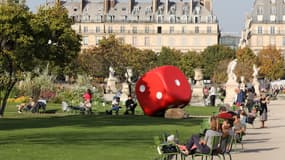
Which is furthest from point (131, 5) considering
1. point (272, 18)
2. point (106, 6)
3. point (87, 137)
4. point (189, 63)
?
point (87, 137)

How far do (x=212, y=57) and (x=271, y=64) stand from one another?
10414 millimetres

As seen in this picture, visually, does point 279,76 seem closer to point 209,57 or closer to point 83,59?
point 209,57

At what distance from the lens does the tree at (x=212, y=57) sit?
132m

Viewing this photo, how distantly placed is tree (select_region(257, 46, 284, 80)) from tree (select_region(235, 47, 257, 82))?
5.80 feet

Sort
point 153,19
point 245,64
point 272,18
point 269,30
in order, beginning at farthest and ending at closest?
point 153,19, point 269,30, point 272,18, point 245,64

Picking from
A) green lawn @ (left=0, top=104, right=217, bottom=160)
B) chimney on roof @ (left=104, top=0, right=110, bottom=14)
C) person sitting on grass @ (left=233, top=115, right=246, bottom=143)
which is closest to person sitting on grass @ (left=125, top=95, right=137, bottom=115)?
green lawn @ (left=0, top=104, right=217, bottom=160)

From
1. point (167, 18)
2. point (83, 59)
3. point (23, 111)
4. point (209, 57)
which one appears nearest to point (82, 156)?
point (23, 111)

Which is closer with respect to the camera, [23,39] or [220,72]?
[23,39]

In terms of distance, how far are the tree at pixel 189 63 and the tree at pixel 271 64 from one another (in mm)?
10801

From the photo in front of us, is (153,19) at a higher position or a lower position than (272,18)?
higher

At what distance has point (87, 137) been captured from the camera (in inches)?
909

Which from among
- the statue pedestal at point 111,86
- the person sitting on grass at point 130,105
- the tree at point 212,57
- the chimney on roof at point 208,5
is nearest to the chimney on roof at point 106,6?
the chimney on roof at point 208,5

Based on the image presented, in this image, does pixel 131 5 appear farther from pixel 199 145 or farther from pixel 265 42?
pixel 199 145

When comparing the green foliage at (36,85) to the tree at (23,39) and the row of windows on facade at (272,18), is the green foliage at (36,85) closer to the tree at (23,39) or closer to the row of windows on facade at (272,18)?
the tree at (23,39)
